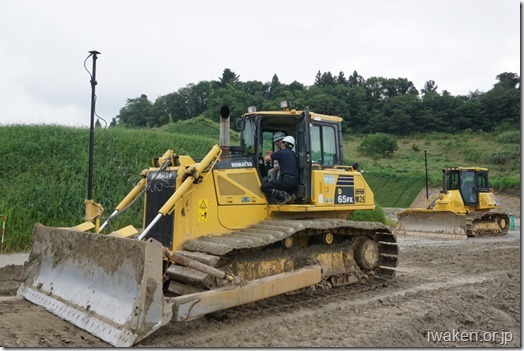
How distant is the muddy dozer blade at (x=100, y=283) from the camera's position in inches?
204

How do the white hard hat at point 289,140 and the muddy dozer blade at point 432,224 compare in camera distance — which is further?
the muddy dozer blade at point 432,224

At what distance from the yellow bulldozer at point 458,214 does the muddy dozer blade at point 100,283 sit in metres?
13.9

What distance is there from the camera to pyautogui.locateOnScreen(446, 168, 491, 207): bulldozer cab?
19047 millimetres

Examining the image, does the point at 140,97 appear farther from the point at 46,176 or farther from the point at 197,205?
the point at 197,205

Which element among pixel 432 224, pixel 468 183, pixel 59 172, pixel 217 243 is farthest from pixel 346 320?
pixel 468 183

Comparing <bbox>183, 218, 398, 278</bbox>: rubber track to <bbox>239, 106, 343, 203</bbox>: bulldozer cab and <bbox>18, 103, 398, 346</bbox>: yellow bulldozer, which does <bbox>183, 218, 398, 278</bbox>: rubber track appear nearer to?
<bbox>18, 103, 398, 346</bbox>: yellow bulldozer

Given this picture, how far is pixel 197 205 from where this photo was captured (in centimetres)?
690

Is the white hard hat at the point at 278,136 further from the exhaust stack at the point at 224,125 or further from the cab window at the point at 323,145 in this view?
the exhaust stack at the point at 224,125

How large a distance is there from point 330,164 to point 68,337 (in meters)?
4.83

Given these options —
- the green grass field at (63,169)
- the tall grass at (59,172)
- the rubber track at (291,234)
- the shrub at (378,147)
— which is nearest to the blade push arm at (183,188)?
the rubber track at (291,234)

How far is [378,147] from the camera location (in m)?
57.4

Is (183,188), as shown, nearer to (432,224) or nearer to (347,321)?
(347,321)

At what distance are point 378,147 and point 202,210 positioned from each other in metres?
52.6

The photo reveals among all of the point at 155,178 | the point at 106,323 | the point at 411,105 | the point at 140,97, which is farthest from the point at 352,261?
the point at 411,105
